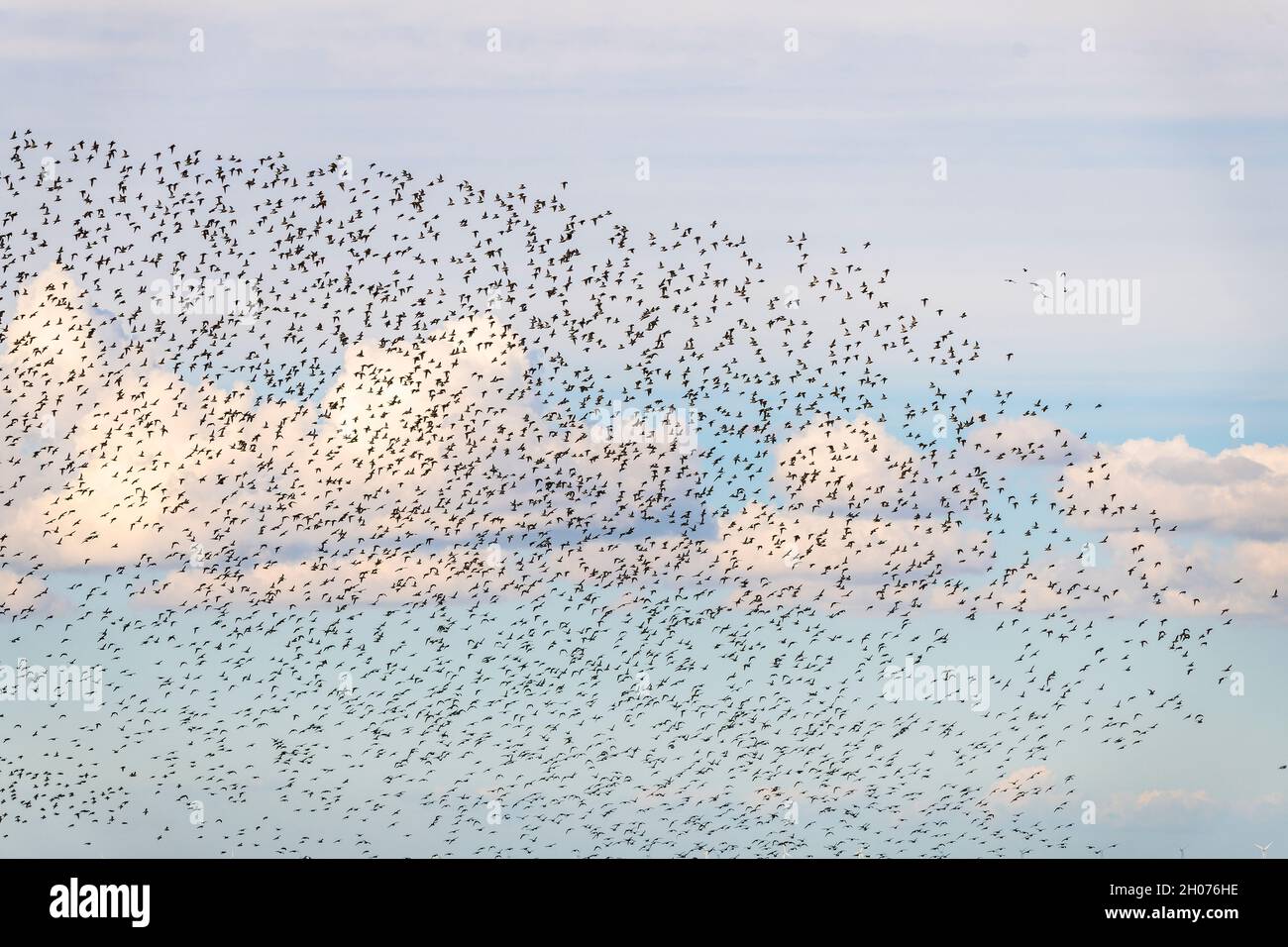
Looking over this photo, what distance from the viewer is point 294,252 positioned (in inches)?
3915

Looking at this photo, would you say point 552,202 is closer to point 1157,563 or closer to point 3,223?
point 3,223
